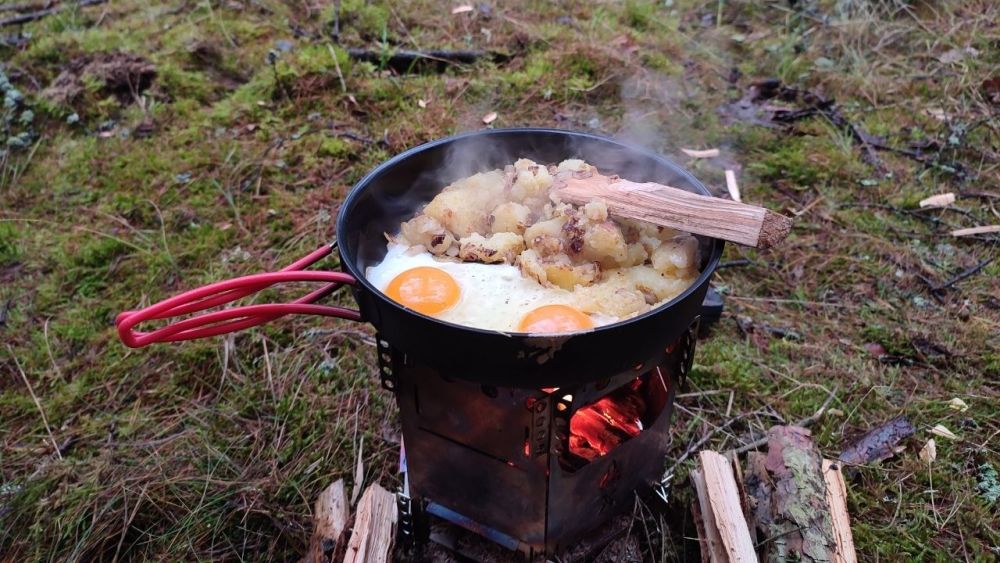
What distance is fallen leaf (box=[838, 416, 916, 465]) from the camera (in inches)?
118

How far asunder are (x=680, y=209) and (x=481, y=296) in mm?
713

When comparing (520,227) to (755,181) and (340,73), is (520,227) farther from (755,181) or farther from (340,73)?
(340,73)

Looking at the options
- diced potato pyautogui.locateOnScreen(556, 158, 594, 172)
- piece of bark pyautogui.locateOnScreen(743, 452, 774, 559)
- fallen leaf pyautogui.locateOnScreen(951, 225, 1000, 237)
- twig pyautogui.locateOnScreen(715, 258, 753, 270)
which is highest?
diced potato pyautogui.locateOnScreen(556, 158, 594, 172)

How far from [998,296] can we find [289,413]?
4251 millimetres

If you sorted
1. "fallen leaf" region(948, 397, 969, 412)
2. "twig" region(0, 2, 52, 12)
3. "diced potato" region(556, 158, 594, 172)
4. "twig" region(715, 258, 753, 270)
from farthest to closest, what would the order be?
"twig" region(0, 2, 52, 12) → "twig" region(715, 258, 753, 270) → "fallen leaf" region(948, 397, 969, 412) → "diced potato" region(556, 158, 594, 172)

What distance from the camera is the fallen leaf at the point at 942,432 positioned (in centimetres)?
304

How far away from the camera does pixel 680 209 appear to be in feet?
6.39

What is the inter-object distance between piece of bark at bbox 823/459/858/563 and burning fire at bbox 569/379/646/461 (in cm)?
88

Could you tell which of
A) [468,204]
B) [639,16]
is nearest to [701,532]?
[468,204]

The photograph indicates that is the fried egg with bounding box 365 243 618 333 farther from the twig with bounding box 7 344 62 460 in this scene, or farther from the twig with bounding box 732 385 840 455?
the twig with bounding box 7 344 62 460

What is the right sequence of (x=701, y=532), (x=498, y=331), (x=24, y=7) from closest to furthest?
(x=498, y=331) → (x=701, y=532) → (x=24, y=7)

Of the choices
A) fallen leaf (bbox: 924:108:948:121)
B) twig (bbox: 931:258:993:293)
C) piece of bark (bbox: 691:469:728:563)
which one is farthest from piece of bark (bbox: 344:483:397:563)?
fallen leaf (bbox: 924:108:948:121)

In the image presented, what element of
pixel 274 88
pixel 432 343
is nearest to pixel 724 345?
pixel 432 343

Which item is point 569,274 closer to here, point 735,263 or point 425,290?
point 425,290
